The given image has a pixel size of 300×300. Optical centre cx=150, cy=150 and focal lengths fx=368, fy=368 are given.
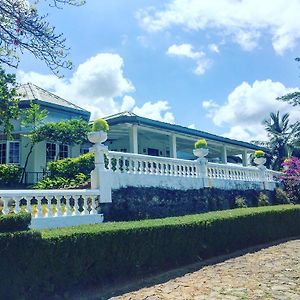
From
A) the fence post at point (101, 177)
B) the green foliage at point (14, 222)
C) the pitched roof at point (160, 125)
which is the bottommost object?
the green foliage at point (14, 222)

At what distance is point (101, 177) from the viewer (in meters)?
8.85

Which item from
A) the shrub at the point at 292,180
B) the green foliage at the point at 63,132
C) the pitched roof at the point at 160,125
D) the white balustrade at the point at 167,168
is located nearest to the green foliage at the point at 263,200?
the white balustrade at the point at 167,168

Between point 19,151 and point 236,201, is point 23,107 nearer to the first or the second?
point 19,151

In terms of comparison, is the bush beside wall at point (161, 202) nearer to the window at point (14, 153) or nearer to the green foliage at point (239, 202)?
the green foliage at point (239, 202)

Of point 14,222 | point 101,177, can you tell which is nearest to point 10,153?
point 101,177

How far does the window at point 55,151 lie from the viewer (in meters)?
18.9

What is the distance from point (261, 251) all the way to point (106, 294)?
523 cm

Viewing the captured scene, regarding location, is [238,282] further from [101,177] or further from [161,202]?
[161,202]

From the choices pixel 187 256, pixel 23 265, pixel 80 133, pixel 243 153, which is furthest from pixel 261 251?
pixel 243 153

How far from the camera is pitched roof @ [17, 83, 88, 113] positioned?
19.3 metres

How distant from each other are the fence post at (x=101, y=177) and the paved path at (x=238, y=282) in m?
2.67

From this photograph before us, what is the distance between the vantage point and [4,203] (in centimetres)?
655

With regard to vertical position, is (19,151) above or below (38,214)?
above

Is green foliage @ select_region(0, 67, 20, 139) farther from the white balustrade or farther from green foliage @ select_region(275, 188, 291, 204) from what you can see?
green foliage @ select_region(275, 188, 291, 204)
